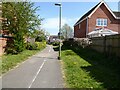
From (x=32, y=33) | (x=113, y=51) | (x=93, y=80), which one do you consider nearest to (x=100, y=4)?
(x=32, y=33)

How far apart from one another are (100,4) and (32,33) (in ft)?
55.2

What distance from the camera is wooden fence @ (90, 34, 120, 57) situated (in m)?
16.8

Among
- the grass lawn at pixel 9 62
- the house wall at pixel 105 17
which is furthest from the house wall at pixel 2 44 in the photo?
the house wall at pixel 105 17

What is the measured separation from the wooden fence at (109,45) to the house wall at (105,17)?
19.6m

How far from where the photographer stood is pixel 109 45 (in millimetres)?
19219

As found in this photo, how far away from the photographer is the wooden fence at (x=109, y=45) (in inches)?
661

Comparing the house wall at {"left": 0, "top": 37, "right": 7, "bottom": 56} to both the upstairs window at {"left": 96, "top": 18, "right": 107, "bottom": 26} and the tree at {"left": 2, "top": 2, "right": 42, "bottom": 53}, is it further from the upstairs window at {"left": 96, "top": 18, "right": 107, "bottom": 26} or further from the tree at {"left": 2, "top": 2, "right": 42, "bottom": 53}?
the upstairs window at {"left": 96, "top": 18, "right": 107, "bottom": 26}

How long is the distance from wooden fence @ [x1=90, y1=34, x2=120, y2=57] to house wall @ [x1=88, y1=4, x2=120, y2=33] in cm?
1961

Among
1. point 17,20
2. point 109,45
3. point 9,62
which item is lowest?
point 9,62

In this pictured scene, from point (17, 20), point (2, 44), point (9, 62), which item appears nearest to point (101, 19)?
point (17, 20)

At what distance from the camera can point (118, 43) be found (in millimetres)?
16578

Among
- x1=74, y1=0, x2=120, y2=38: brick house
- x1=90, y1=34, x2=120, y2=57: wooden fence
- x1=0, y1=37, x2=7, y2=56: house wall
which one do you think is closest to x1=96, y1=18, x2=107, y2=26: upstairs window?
x1=74, y1=0, x2=120, y2=38: brick house

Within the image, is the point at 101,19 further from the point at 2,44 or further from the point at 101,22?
the point at 2,44

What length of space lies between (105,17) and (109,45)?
26711 millimetres
